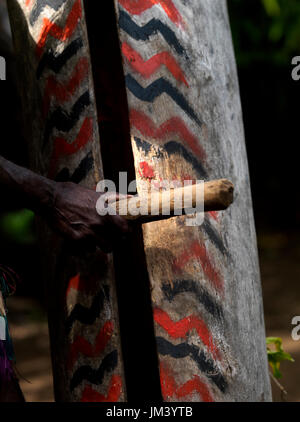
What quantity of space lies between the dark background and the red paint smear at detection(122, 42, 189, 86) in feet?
5.84

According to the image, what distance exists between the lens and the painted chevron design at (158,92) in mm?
1191

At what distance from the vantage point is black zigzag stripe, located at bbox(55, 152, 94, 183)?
119cm

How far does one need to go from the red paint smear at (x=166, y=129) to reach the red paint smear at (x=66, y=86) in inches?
4.9

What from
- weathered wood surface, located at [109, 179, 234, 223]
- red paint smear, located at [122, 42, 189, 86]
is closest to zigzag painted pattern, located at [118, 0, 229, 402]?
red paint smear, located at [122, 42, 189, 86]

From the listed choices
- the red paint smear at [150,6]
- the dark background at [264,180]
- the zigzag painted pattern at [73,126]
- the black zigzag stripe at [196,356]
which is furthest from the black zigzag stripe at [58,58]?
the dark background at [264,180]

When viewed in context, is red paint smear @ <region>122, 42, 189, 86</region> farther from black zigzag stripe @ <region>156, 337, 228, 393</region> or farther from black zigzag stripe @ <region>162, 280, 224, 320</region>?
black zigzag stripe @ <region>156, 337, 228, 393</region>

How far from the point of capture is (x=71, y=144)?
123cm

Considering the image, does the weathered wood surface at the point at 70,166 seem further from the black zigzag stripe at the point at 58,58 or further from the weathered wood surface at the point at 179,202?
the weathered wood surface at the point at 179,202

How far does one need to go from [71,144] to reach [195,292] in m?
0.37

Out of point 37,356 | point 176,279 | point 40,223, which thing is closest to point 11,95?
point 37,356

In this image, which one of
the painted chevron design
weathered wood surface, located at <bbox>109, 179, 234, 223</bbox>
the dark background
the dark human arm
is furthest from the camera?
the dark background

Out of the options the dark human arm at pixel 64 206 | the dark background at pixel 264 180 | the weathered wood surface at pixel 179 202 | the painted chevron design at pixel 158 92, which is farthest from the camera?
the dark background at pixel 264 180

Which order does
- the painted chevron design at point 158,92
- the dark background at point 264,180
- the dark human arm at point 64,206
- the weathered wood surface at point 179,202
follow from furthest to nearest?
1. the dark background at point 264,180
2. the painted chevron design at point 158,92
3. the dark human arm at point 64,206
4. the weathered wood surface at point 179,202

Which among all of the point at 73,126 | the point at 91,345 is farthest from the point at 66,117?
the point at 91,345
